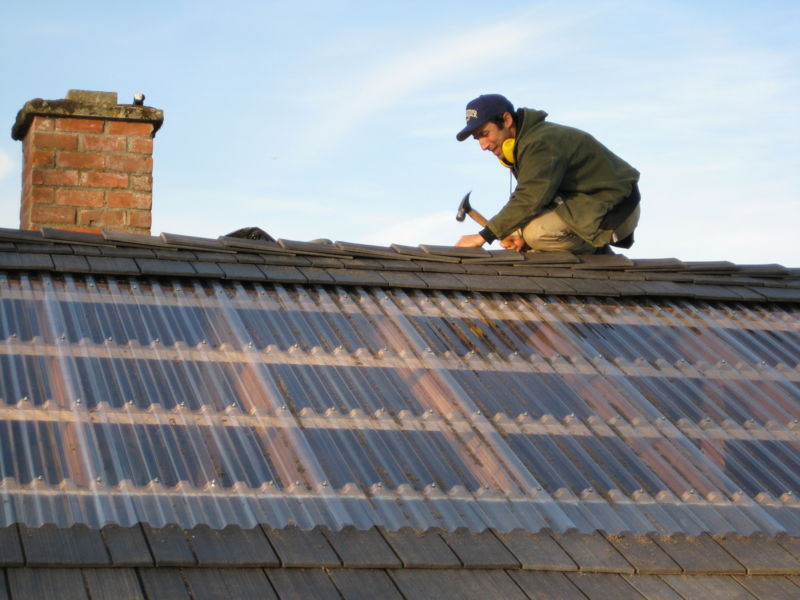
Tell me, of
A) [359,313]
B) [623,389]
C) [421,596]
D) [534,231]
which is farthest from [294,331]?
[534,231]

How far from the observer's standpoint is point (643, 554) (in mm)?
4570

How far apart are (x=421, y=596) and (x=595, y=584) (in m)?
0.69

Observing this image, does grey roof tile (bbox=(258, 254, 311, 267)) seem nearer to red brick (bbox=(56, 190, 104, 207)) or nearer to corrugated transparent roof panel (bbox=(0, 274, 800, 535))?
corrugated transparent roof panel (bbox=(0, 274, 800, 535))

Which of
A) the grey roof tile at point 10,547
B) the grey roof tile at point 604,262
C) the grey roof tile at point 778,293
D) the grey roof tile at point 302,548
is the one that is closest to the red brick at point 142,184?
the grey roof tile at point 604,262

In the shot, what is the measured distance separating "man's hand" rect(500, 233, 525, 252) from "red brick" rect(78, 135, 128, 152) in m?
3.52

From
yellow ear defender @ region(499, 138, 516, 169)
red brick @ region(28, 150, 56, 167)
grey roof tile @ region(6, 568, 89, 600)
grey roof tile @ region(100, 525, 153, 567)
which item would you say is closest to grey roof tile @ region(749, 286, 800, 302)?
yellow ear defender @ region(499, 138, 516, 169)

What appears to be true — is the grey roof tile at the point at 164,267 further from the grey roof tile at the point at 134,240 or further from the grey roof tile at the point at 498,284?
the grey roof tile at the point at 498,284

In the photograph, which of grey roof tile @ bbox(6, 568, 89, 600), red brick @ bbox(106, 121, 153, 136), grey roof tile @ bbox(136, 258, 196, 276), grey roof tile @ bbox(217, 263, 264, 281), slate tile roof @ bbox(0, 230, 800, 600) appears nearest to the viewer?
grey roof tile @ bbox(6, 568, 89, 600)

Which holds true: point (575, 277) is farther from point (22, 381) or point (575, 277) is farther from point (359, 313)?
point (22, 381)

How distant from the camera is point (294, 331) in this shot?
5.85 m

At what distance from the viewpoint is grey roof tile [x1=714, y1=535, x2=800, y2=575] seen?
4.60 metres

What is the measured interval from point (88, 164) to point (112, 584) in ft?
21.7

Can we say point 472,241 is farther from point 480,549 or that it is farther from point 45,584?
point 45,584

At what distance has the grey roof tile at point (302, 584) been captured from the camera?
394 centimetres
